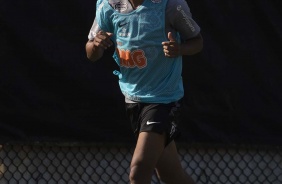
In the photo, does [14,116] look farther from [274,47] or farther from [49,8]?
[274,47]

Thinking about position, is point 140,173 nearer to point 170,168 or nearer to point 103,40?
point 170,168

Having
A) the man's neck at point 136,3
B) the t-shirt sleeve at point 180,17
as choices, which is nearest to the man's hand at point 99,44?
the man's neck at point 136,3

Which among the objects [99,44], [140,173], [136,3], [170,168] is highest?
[136,3]

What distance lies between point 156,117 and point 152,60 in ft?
1.02

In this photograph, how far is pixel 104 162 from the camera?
18.5ft

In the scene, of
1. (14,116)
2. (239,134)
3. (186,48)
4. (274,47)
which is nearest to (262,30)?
(274,47)

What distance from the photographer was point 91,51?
4465mm

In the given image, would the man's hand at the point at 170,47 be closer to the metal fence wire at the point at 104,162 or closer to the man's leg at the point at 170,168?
the man's leg at the point at 170,168

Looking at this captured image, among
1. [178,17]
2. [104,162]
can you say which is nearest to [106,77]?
[104,162]

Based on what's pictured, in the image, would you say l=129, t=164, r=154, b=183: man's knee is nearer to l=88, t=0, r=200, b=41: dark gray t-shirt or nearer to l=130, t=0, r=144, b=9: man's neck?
l=88, t=0, r=200, b=41: dark gray t-shirt

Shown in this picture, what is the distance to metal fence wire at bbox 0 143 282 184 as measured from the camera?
5.59m

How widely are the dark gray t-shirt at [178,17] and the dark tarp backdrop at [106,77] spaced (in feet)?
3.55

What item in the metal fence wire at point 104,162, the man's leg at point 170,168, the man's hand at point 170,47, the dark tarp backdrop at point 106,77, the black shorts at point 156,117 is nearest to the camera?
the man's hand at point 170,47

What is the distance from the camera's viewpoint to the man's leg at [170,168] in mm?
4473
